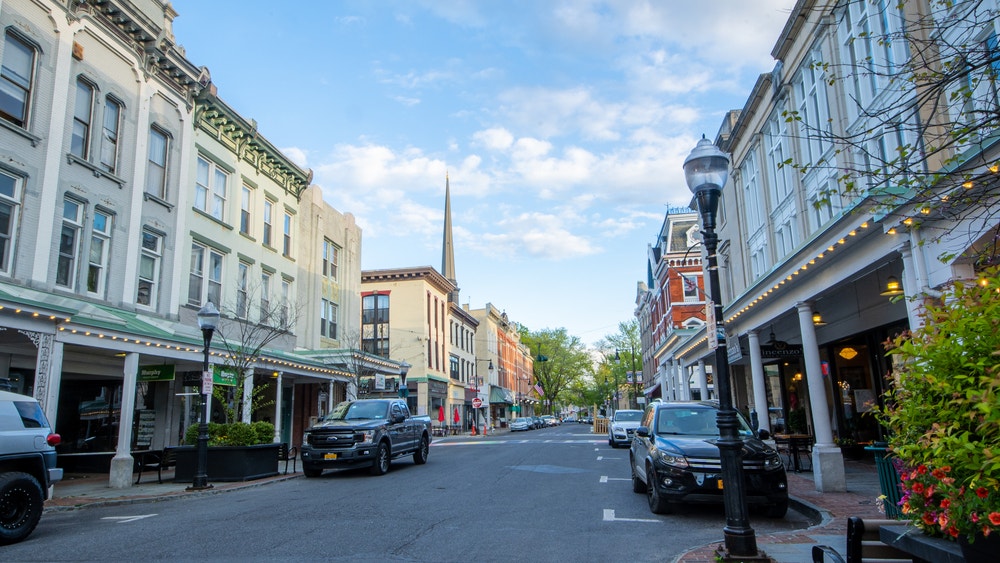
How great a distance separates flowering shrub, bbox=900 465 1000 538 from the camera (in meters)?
2.86

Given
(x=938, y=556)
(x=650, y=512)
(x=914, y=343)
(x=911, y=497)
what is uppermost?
(x=914, y=343)

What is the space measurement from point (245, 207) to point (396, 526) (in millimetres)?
19168

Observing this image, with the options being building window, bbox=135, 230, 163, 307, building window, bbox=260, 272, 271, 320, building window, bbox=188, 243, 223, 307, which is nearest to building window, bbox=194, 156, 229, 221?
building window, bbox=188, 243, 223, 307

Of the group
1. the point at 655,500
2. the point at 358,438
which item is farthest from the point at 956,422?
the point at 358,438

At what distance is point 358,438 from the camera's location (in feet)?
51.9

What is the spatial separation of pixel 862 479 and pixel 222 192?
21.6 meters

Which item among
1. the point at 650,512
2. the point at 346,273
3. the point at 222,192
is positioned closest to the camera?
the point at 650,512

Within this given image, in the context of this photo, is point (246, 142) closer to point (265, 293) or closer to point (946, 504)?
point (265, 293)

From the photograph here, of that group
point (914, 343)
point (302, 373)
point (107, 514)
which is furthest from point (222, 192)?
point (914, 343)

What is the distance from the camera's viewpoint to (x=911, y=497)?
11.8ft

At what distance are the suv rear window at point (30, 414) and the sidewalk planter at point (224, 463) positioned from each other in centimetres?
668

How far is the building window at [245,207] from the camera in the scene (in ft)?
80.5

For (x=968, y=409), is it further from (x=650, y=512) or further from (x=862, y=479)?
(x=862, y=479)

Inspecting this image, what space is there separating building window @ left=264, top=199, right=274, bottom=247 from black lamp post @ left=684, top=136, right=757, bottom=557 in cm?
2186
